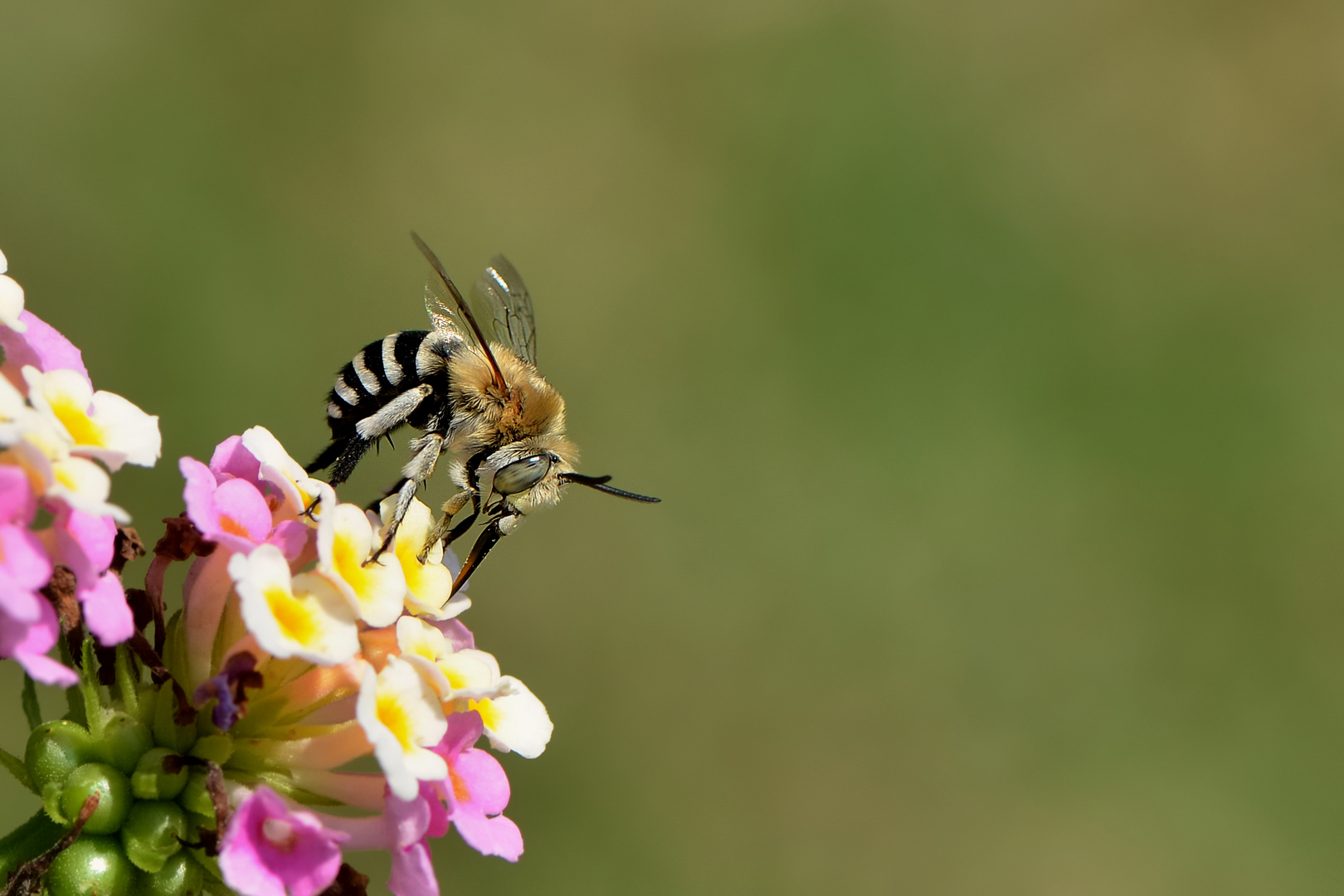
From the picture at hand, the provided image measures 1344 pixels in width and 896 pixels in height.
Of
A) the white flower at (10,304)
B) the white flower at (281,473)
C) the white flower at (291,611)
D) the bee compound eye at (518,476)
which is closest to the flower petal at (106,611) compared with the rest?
the white flower at (291,611)

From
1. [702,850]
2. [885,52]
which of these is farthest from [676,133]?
[702,850]

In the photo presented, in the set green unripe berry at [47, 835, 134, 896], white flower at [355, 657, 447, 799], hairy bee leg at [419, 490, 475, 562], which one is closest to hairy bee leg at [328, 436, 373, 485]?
hairy bee leg at [419, 490, 475, 562]

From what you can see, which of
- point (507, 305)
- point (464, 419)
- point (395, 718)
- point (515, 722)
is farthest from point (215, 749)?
point (507, 305)

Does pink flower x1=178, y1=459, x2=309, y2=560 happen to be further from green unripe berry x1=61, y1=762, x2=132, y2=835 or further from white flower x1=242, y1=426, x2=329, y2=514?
green unripe berry x1=61, y1=762, x2=132, y2=835

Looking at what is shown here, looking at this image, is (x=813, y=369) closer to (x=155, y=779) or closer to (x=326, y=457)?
(x=326, y=457)

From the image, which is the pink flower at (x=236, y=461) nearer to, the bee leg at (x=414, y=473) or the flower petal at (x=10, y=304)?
the bee leg at (x=414, y=473)

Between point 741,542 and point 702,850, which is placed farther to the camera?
point 741,542

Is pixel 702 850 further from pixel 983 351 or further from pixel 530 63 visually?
pixel 530 63
